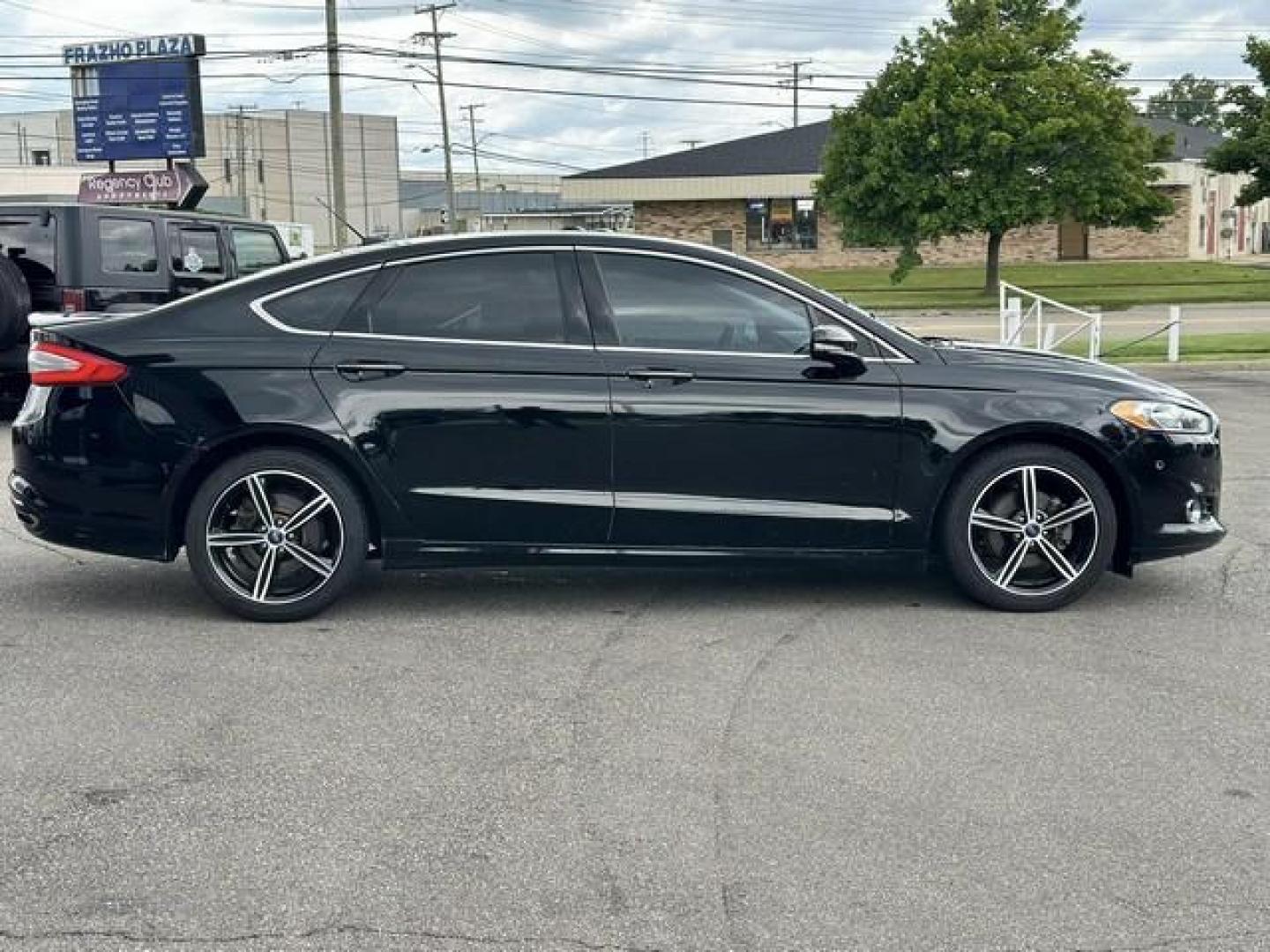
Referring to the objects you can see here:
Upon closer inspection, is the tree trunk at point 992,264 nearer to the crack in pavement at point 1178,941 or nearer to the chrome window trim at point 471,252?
the chrome window trim at point 471,252

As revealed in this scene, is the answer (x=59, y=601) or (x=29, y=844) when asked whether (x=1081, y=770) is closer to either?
(x=29, y=844)

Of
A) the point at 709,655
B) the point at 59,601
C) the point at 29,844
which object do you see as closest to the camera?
the point at 29,844

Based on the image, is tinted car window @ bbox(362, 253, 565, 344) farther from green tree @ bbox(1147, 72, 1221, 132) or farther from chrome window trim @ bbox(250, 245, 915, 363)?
green tree @ bbox(1147, 72, 1221, 132)

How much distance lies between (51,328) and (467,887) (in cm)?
363

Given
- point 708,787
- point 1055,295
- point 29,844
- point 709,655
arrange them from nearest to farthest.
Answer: point 29,844 → point 708,787 → point 709,655 → point 1055,295

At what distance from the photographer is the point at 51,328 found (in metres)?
5.99

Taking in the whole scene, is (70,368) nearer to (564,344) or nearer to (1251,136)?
(564,344)

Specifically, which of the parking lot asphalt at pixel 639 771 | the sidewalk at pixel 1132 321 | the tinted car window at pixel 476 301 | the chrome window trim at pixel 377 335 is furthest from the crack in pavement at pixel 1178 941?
the sidewalk at pixel 1132 321

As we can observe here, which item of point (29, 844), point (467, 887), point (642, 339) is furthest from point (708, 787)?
point (642, 339)

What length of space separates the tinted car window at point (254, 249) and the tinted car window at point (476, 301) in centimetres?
813

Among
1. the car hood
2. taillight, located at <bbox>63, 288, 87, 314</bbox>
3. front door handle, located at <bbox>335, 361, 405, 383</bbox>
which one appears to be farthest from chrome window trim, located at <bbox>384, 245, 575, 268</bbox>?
taillight, located at <bbox>63, 288, 87, 314</bbox>

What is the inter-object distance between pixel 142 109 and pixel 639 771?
1256 inches

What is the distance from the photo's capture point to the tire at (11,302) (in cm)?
1119

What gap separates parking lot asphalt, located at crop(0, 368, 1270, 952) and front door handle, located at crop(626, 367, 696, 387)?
1.03 meters
